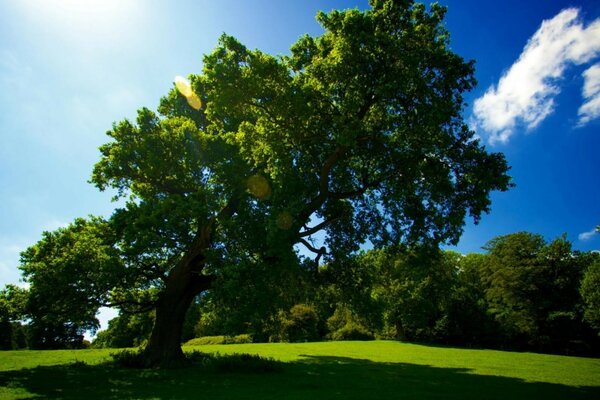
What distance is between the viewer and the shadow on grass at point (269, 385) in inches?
475

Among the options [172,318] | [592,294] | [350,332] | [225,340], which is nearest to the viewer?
[172,318]

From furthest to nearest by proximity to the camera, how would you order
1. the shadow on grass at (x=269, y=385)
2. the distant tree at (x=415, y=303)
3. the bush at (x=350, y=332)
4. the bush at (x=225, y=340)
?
the bush at (x=350, y=332) → the distant tree at (x=415, y=303) → the bush at (x=225, y=340) → the shadow on grass at (x=269, y=385)

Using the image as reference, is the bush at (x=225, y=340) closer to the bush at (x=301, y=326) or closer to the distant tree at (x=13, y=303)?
the bush at (x=301, y=326)

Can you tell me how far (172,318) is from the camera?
20.5 m

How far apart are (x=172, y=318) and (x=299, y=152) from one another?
12988 mm

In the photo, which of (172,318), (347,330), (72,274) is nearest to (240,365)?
(172,318)

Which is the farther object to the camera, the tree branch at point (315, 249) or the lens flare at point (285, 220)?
the tree branch at point (315, 249)

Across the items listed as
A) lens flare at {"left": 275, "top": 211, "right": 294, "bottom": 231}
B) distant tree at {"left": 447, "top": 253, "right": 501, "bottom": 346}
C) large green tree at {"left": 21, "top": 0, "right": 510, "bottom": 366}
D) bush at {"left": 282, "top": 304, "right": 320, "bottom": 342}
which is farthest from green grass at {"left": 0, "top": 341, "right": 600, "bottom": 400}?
distant tree at {"left": 447, "top": 253, "right": 501, "bottom": 346}

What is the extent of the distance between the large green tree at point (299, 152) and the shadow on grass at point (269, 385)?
4636mm

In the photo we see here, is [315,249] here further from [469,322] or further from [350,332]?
[469,322]

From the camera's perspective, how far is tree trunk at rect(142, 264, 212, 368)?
65.2ft

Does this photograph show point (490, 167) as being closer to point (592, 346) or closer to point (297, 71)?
point (297, 71)

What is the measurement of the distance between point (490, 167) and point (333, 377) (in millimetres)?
13159

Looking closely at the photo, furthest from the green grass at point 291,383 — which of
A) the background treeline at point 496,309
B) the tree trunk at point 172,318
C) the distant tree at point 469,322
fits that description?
the distant tree at point 469,322
